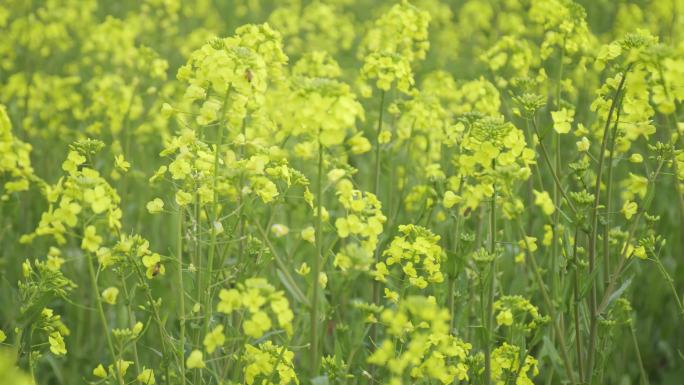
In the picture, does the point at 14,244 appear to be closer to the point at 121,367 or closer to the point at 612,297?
the point at 121,367

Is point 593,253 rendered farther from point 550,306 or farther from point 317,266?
point 317,266

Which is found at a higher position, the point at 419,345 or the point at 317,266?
the point at 317,266

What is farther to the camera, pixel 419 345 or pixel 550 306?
pixel 550 306

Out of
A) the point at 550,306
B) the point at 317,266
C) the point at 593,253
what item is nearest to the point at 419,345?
the point at 317,266

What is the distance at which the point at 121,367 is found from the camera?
300 cm

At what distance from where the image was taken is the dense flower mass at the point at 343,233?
2.67 metres

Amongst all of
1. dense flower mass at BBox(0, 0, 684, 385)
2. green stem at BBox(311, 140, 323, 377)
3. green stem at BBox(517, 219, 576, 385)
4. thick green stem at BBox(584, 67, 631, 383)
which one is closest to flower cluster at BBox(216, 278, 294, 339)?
dense flower mass at BBox(0, 0, 684, 385)

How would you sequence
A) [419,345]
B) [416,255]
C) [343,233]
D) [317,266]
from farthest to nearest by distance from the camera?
[416,255], [343,233], [317,266], [419,345]

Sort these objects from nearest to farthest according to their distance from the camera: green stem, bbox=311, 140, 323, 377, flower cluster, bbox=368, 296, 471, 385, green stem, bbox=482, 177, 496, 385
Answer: flower cluster, bbox=368, 296, 471, 385
green stem, bbox=311, 140, 323, 377
green stem, bbox=482, 177, 496, 385

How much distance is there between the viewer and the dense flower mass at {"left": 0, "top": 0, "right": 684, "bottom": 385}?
2670 mm

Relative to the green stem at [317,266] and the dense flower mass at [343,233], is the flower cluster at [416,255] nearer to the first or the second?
the dense flower mass at [343,233]

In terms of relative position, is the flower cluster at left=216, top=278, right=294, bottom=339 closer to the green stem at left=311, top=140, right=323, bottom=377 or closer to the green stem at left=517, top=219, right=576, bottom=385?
the green stem at left=311, top=140, right=323, bottom=377

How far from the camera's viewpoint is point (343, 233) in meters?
2.65

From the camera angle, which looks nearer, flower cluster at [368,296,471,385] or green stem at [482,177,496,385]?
flower cluster at [368,296,471,385]
